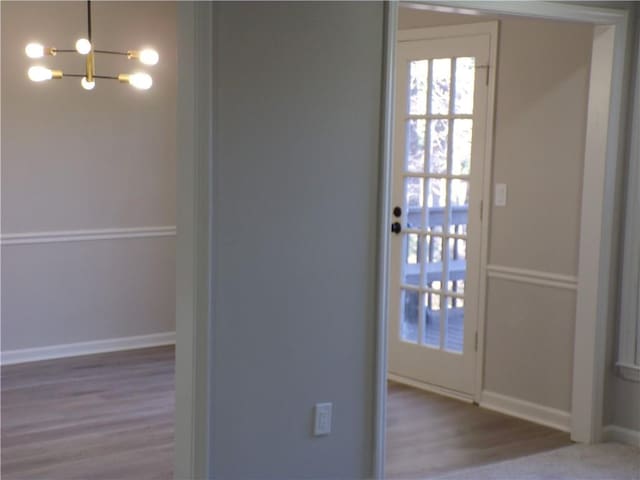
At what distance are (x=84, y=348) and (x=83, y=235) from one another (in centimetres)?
77

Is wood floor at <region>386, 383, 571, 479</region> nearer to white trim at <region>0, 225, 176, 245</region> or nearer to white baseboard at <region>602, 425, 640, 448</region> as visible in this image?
white baseboard at <region>602, 425, 640, 448</region>

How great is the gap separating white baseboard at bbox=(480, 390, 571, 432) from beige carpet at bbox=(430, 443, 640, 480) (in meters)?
0.29

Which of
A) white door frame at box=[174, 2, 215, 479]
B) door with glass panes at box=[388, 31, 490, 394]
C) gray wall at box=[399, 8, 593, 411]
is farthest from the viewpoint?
door with glass panes at box=[388, 31, 490, 394]

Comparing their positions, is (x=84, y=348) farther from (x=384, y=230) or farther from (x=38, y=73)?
(x=384, y=230)

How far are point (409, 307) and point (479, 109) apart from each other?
51.3 inches

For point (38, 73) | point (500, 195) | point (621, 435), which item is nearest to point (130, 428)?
point (38, 73)

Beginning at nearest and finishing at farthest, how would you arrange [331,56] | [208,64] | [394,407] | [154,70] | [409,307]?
[208,64]
[331,56]
[394,407]
[409,307]
[154,70]

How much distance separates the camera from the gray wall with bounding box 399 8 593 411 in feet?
15.7

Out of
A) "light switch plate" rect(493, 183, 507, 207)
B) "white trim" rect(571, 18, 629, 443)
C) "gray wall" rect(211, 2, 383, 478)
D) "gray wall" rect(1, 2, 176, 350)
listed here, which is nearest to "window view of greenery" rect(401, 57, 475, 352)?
"light switch plate" rect(493, 183, 507, 207)

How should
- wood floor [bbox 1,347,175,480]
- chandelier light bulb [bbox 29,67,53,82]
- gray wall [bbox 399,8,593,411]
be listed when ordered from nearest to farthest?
wood floor [bbox 1,347,175,480]
gray wall [bbox 399,8,593,411]
chandelier light bulb [bbox 29,67,53,82]

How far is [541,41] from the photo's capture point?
489 centimetres

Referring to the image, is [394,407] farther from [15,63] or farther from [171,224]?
[15,63]

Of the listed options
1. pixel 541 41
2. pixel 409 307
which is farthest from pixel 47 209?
pixel 541 41

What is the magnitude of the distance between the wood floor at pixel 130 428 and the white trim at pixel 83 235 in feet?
2.65
